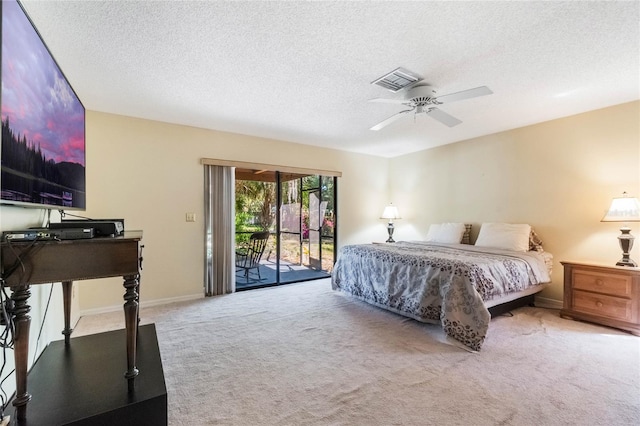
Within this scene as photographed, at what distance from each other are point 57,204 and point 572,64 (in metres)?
3.83

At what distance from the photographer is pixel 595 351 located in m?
2.37

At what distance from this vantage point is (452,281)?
2611 millimetres

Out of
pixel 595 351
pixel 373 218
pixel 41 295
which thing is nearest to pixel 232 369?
pixel 41 295

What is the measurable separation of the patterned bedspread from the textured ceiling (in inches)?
66.1

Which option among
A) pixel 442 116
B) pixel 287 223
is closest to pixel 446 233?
pixel 442 116

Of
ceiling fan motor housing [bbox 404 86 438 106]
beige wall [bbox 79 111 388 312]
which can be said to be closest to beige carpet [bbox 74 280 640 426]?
beige wall [bbox 79 111 388 312]

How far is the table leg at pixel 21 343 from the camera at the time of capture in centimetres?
115

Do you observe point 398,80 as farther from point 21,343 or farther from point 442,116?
point 21,343

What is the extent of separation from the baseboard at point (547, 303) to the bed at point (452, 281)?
0.65 ft

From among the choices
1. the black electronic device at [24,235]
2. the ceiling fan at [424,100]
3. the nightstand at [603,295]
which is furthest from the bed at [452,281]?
the black electronic device at [24,235]

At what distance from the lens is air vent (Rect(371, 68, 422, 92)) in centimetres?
246

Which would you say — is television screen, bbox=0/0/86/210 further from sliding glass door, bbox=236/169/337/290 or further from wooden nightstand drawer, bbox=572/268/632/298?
wooden nightstand drawer, bbox=572/268/632/298

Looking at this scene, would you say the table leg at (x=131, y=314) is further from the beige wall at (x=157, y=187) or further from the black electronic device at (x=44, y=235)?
the beige wall at (x=157, y=187)

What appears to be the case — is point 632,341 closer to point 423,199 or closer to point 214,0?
point 423,199
